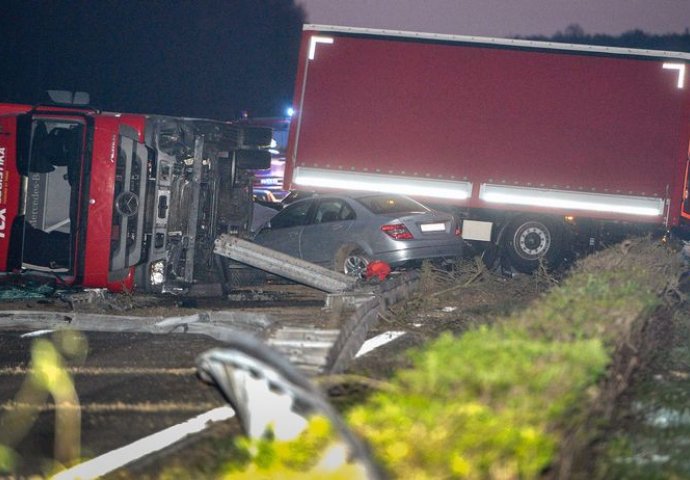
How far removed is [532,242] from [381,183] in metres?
2.57

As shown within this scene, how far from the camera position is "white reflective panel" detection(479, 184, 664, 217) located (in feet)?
43.4

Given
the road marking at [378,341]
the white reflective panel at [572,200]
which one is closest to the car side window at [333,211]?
the white reflective panel at [572,200]

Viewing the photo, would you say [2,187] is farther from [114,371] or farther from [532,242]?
[532,242]

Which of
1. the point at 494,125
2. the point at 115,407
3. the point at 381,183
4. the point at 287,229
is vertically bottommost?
the point at 115,407

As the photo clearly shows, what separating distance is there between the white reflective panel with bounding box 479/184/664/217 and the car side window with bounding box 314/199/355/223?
1.97 m

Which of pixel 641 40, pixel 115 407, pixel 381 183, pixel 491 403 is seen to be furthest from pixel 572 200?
pixel 641 40

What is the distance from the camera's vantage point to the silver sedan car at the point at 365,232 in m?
12.7

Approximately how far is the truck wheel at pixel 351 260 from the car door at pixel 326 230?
0.51 feet

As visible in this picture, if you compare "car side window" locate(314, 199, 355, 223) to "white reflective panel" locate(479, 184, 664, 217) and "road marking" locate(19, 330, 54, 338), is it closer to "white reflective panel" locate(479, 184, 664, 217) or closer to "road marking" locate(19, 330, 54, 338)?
"white reflective panel" locate(479, 184, 664, 217)

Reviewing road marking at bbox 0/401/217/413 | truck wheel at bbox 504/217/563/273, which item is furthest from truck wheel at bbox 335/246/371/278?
road marking at bbox 0/401/217/413

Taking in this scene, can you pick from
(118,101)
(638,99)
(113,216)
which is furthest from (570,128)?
(118,101)

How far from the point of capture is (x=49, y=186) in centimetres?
1161

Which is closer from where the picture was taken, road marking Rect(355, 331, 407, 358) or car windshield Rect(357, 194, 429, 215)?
road marking Rect(355, 331, 407, 358)

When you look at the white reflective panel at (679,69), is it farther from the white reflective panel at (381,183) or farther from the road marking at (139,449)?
the road marking at (139,449)
